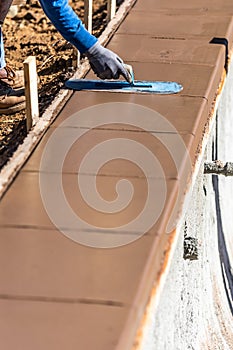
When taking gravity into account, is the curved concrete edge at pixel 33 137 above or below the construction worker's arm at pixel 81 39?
below

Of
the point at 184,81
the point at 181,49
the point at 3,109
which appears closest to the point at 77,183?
the point at 184,81

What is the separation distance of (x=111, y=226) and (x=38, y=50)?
12.2ft

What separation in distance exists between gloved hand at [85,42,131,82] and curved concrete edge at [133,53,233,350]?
54 centimetres

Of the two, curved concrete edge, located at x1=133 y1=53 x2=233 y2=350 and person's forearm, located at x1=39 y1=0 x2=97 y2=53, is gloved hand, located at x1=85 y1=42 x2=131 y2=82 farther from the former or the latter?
curved concrete edge, located at x1=133 y1=53 x2=233 y2=350

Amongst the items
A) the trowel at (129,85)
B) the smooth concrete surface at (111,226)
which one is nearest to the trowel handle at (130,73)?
the trowel at (129,85)

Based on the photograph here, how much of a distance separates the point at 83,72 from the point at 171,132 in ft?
3.38

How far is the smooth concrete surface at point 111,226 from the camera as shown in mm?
2436

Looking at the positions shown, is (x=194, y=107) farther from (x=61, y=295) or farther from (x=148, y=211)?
(x=61, y=295)

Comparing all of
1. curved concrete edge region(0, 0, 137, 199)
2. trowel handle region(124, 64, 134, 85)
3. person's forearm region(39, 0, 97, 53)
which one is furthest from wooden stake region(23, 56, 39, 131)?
Result: trowel handle region(124, 64, 134, 85)

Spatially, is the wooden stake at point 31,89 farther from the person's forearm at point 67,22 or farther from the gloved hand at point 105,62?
the gloved hand at point 105,62

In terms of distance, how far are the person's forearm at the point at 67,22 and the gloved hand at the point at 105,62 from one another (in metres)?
0.04

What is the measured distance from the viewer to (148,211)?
300 centimetres

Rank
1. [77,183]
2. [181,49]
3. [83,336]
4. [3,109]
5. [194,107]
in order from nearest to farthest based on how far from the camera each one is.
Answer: [83,336], [77,183], [194,107], [181,49], [3,109]

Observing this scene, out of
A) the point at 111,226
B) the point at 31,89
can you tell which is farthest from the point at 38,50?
the point at 111,226
